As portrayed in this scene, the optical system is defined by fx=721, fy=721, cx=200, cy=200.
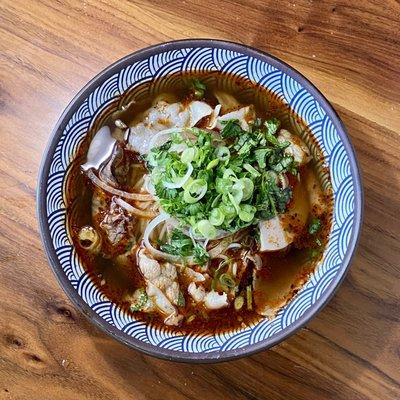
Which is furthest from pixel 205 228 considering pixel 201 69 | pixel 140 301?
pixel 201 69

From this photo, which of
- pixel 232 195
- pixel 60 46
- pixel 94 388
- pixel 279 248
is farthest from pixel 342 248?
pixel 60 46

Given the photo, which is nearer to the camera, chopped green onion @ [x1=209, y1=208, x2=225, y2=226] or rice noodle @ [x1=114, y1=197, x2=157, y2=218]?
chopped green onion @ [x1=209, y1=208, x2=225, y2=226]

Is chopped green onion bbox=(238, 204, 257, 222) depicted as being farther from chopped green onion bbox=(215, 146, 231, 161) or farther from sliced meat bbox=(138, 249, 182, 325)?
sliced meat bbox=(138, 249, 182, 325)

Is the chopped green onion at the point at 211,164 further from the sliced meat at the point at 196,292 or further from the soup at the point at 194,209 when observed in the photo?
the sliced meat at the point at 196,292

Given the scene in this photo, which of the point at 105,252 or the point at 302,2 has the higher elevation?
the point at 302,2

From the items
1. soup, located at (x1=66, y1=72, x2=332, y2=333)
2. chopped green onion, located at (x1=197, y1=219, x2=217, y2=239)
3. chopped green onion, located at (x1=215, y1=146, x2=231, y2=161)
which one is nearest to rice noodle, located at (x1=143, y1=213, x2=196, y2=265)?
soup, located at (x1=66, y1=72, x2=332, y2=333)

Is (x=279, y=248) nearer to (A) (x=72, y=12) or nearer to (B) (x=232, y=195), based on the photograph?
(B) (x=232, y=195)

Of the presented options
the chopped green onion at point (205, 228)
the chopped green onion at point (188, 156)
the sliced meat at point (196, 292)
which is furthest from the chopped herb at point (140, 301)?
the chopped green onion at point (188, 156)
